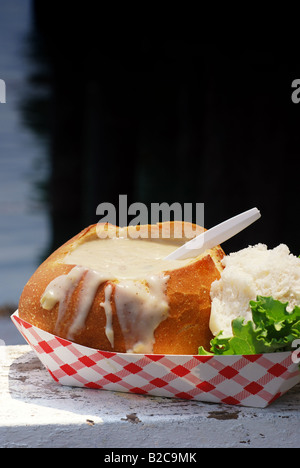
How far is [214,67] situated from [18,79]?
1.58 meters

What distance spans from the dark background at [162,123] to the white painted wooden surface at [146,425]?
224cm

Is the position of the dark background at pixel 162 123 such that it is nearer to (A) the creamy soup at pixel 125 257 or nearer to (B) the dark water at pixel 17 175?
(B) the dark water at pixel 17 175

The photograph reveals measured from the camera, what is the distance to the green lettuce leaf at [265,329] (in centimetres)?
122

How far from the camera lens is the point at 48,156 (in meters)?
4.45

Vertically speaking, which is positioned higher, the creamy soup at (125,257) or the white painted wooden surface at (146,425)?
the creamy soup at (125,257)

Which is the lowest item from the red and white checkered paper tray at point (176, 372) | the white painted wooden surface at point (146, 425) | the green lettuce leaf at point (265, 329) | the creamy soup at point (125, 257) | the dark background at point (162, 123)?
the white painted wooden surface at point (146, 425)

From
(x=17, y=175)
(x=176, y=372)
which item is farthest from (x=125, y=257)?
(x=17, y=175)

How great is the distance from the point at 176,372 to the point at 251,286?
26cm

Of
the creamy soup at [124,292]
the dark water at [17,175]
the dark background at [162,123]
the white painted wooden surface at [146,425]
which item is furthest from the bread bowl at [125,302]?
the dark water at [17,175]

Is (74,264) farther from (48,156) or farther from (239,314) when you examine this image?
(48,156)

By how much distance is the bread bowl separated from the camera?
134 cm

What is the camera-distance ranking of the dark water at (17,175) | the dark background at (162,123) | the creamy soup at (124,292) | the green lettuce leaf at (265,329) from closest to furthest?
the green lettuce leaf at (265,329), the creamy soup at (124,292), the dark background at (162,123), the dark water at (17,175)

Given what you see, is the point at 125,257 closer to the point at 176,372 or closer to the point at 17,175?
the point at 176,372
